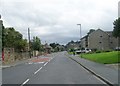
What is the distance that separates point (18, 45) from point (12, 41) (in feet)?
6.72

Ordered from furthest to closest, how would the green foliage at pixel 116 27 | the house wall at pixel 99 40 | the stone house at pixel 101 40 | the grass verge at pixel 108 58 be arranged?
the house wall at pixel 99 40, the stone house at pixel 101 40, the green foliage at pixel 116 27, the grass verge at pixel 108 58

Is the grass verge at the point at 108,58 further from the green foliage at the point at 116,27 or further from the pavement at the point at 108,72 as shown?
the pavement at the point at 108,72

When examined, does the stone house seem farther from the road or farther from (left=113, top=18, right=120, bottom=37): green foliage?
the road

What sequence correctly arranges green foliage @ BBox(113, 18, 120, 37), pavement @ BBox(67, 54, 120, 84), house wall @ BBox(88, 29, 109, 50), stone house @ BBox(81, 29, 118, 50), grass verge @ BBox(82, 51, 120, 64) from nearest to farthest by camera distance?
1. pavement @ BBox(67, 54, 120, 84)
2. grass verge @ BBox(82, 51, 120, 64)
3. green foliage @ BBox(113, 18, 120, 37)
4. stone house @ BBox(81, 29, 118, 50)
5. house wall @ BBox(88, 29, 109, 50)

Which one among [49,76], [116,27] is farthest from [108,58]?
[49,76]

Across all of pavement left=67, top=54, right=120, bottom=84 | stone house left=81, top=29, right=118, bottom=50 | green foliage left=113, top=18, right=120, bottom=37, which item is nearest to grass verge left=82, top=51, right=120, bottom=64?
green foliage left=113, top=18, right=120, bottom=37

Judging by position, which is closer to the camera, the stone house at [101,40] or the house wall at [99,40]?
the stone house at [101,40]

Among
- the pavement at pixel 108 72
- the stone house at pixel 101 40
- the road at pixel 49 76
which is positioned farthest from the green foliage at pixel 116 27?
the stone house at pixel 101 40

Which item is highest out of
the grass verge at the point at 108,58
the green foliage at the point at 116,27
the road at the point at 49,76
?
the green foliage at the point at 116,27

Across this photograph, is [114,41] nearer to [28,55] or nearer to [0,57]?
[28,55]

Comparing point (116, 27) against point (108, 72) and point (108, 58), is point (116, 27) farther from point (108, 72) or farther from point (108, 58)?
point (108, 72)

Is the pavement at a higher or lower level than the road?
higher

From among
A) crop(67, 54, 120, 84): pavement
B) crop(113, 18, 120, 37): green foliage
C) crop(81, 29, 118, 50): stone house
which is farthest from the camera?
crop(81, 29, 118, 50): stone house

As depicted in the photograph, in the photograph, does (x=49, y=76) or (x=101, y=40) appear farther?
(x=101, y=40)
